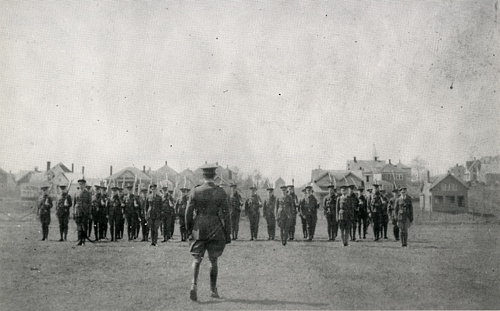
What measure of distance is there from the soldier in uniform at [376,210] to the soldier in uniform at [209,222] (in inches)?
383

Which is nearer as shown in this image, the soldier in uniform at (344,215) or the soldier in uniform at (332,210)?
the soldier in uniform at (344,215)

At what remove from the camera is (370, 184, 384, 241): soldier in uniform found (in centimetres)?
1483

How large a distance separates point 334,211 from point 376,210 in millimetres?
1841

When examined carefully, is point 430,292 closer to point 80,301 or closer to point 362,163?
point 80,301

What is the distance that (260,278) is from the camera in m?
7.55

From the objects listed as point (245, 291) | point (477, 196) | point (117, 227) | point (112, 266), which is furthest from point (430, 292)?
point (477, 196)

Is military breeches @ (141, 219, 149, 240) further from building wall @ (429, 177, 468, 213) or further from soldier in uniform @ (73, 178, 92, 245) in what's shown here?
building wall @ (429, 177, 468, 213)

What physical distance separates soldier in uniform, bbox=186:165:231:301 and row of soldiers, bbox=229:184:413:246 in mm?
6802

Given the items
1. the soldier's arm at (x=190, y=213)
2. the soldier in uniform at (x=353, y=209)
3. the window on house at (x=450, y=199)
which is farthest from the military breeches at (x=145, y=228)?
the window on house at (x=450, y=199)

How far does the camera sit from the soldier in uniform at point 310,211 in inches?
573

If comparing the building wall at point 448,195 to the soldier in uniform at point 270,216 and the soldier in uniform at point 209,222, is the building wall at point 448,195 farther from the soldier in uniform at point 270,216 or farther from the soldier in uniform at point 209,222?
the soldier in uniform at point 209,222

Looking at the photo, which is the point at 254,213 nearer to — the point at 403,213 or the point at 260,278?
the point at 403,213

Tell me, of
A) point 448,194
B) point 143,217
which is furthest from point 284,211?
point 448,194

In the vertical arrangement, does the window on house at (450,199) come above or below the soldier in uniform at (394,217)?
below
